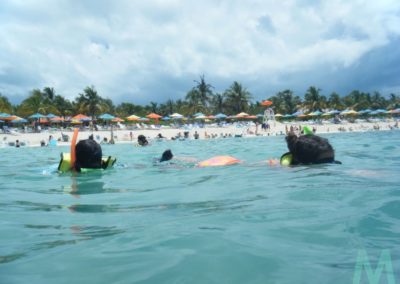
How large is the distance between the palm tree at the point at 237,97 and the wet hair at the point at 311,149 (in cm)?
6739

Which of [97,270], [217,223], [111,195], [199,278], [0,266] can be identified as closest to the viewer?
[199,278]

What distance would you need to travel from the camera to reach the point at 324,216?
2.51 m

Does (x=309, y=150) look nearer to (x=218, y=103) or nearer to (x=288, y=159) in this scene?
(x=288, y=159)

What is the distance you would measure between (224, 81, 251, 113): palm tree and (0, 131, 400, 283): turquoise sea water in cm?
6863

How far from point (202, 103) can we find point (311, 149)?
67421 mm

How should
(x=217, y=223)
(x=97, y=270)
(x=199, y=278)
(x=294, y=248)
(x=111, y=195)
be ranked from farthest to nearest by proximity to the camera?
(x=111, y=195) → (x=217, y=223) → (x=294, y=248) → (x=97, y=270) → (x=199, y=278)

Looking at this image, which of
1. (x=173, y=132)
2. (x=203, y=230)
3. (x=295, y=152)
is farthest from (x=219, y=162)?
(x=173, y=132)

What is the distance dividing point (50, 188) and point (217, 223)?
2.73 meters

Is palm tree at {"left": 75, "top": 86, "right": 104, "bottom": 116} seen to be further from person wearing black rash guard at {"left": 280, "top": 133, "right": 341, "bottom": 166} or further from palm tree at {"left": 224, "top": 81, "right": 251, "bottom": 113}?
person wearing black rash guard at {"left": 280, "top": 133, "right": 341, "bottom": 166}

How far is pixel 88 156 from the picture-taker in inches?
209

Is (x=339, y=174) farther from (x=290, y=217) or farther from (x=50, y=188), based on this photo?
(x=50, y=188)

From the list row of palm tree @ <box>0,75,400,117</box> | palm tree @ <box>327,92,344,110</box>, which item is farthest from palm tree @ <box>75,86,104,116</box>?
palm tree @ <box>327,92,344,110</box>

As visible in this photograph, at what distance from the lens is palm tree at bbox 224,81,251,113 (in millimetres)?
72125

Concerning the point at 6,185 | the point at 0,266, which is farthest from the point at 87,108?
the point at 0,266
